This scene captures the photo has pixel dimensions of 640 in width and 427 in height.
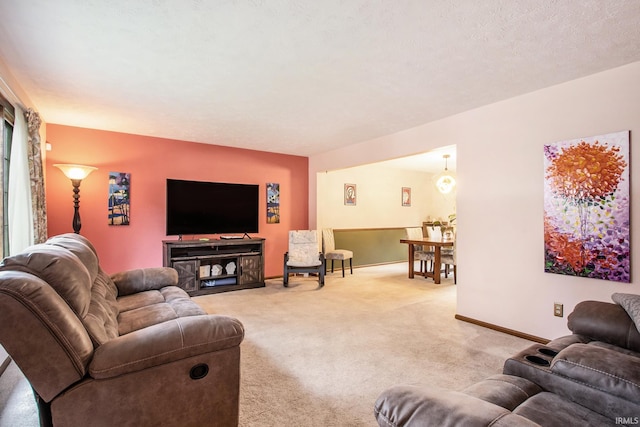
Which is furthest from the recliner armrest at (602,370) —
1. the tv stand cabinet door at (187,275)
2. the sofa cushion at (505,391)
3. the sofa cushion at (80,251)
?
the tv stand cabinet door at (187,275)

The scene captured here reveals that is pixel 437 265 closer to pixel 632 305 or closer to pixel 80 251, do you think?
pixel 632 305

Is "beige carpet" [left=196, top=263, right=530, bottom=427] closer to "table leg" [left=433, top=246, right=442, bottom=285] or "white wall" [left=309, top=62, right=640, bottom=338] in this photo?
"white wall" [left=309, top=62, right=640, bottom=338]

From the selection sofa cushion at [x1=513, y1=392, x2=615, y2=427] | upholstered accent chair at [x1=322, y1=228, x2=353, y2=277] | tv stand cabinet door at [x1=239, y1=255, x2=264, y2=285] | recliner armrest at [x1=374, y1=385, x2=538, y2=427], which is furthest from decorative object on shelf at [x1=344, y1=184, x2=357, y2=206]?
recliner armrest at [x1=374, y1=385, x2=538, y2=427]

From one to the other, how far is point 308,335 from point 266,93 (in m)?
2.47

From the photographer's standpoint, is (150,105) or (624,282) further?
(150,105)

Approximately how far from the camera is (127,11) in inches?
72.0

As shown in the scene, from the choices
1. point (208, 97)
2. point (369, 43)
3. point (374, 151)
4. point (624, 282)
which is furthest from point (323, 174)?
point (624, 282)

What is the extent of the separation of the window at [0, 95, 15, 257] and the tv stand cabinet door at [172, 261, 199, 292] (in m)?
1.95

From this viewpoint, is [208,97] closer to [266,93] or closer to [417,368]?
[266,93]

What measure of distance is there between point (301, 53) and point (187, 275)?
3668 millimetres

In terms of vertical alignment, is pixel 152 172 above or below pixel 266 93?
below

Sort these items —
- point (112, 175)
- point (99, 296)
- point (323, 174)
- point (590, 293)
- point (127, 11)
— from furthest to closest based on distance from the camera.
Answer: point (323, 174) → point (112, 175) → point (590, 293) → point (99, 296) → point (127, 11)

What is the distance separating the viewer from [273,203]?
594 centimetres

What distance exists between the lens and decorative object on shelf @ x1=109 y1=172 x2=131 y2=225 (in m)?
4.53
